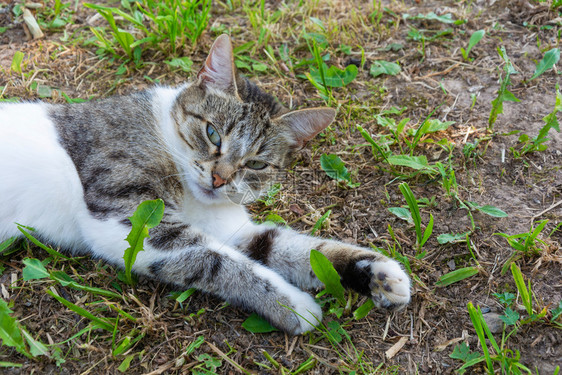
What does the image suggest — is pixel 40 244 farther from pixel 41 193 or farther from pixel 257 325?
pixel 257 325

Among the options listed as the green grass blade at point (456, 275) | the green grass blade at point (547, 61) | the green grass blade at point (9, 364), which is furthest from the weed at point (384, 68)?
the green grass blade at point (9, 364)

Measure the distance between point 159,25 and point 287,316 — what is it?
8.50ft

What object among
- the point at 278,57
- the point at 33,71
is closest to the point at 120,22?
the point at 33,71

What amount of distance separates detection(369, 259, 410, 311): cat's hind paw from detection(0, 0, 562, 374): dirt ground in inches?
4.3

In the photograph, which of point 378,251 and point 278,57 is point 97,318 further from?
point 278,57

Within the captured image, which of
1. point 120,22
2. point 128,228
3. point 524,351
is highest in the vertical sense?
point 120,22

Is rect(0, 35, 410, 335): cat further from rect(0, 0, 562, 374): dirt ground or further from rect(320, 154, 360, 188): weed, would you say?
rect(320, 154, 360, 188): weed

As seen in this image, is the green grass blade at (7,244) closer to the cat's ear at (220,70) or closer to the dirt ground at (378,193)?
the dirt ground at (378,193)

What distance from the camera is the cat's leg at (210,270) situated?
2.38 m

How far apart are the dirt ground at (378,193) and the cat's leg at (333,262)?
0.16 metres

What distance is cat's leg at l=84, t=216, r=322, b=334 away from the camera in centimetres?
238

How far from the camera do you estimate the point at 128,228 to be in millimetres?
2504

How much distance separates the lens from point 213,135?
2.88 metres

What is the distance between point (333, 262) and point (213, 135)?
1024 mm
